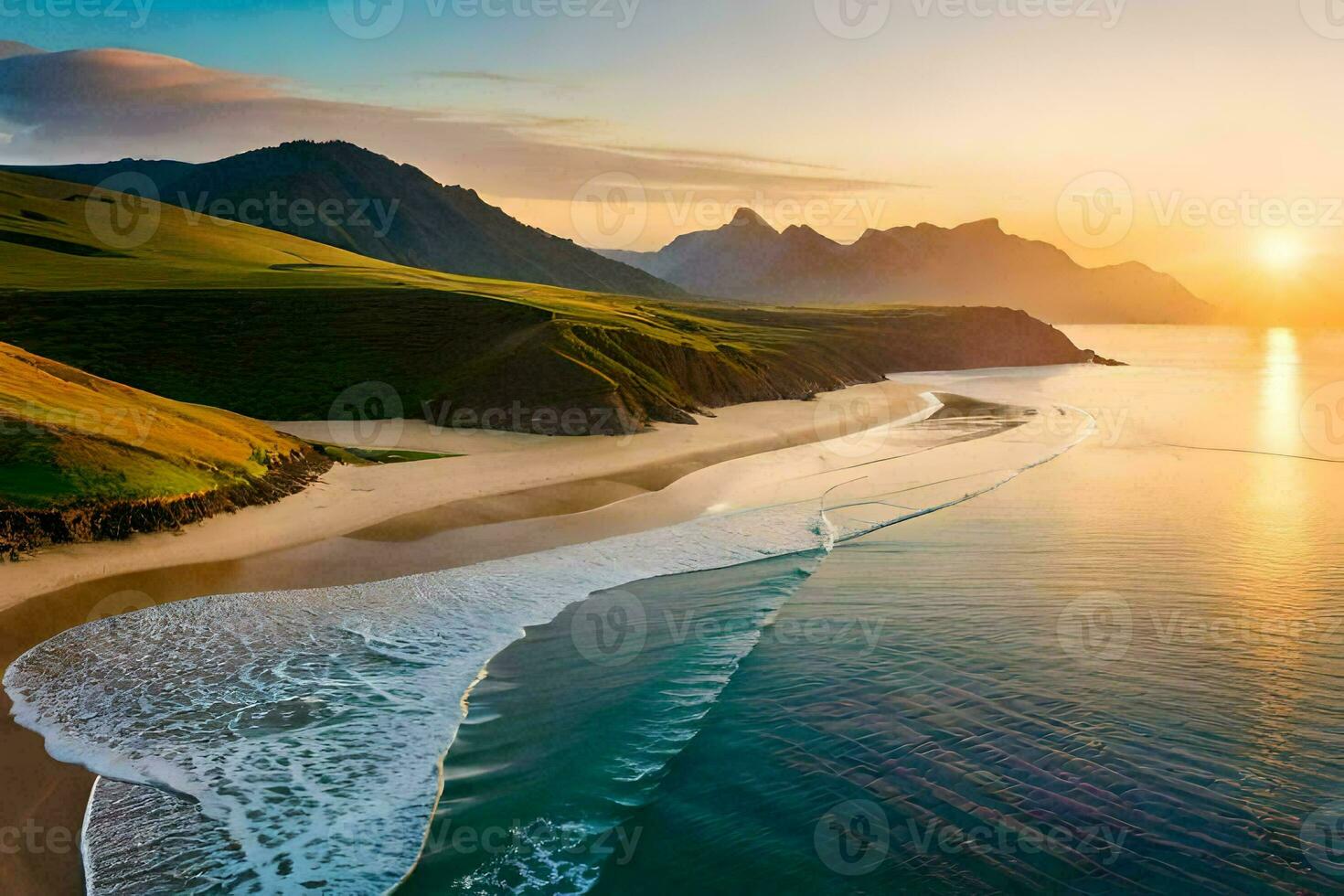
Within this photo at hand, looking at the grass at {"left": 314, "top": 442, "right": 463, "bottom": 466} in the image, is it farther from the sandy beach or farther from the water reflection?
the water reflection

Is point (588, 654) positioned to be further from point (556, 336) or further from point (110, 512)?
point (556, 336)

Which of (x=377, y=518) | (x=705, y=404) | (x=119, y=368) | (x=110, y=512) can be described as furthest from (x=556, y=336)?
(x=110, y=512)

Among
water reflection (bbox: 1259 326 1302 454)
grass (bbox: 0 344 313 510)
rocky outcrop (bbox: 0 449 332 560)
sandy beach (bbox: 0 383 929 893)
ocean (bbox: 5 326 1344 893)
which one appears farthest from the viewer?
water reflection (bbox: 1259 326 1302 454)

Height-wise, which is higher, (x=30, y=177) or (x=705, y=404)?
(x=30, y=177)

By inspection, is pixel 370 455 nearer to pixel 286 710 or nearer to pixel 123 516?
pixel 123 516

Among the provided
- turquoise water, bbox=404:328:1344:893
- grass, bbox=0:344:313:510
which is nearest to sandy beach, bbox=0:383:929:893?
grass, bbox=0:344:313:510

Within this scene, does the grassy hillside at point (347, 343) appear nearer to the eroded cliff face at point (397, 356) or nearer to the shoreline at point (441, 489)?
the eroded cliff face at point (397, 356)
